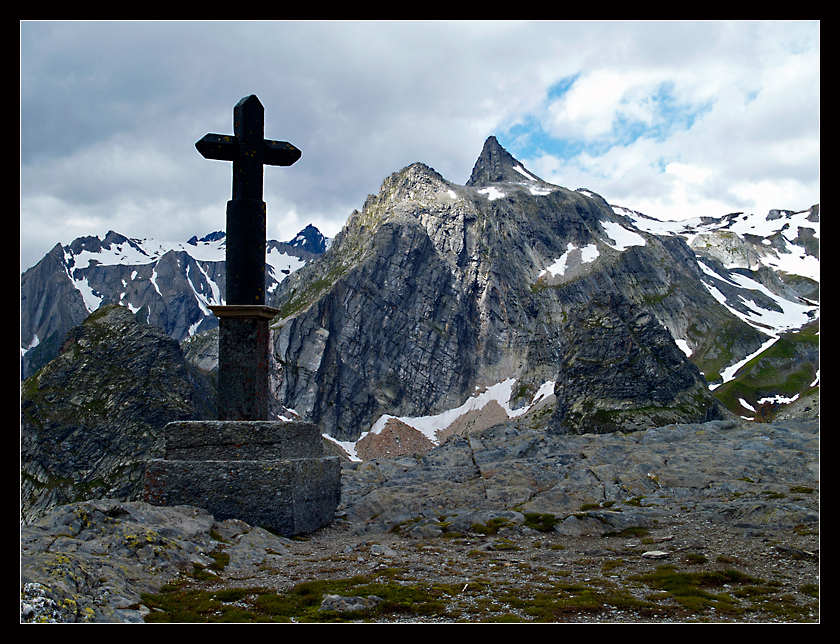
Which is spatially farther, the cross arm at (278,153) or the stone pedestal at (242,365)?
the cross arm at (278,153)

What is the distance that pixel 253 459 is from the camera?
2025cm

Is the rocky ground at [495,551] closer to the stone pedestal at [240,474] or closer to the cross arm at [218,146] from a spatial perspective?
the stone pedestal at [240,474]

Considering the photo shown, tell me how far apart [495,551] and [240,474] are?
9015mm

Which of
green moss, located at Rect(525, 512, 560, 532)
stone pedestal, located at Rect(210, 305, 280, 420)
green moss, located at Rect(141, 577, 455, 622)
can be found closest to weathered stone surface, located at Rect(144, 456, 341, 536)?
stone pedestal, located at Rect(210, 305, 280, 420)

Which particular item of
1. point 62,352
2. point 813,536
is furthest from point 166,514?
point 62,352

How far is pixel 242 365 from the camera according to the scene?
21922 mm

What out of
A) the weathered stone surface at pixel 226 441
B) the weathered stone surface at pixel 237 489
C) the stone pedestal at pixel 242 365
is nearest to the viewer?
the weathered stone surface at pixel 237 489

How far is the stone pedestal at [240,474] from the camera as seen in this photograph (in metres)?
19.6

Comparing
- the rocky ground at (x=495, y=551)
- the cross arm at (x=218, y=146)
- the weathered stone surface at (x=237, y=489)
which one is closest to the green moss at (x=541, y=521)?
the rocky ground at (x=495, y=551)

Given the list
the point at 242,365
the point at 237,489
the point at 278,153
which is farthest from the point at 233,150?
the point at 237,489

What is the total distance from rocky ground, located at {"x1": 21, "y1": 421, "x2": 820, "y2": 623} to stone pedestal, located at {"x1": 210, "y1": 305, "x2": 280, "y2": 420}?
14.8 ft

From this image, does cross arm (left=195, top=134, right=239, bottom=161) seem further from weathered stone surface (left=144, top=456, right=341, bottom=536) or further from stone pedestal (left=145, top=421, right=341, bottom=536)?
weathered stone surface (left=144, top=456, right=341, bottom=536)

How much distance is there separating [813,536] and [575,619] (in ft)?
32.6

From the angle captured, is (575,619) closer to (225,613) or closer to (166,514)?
(225,613)
